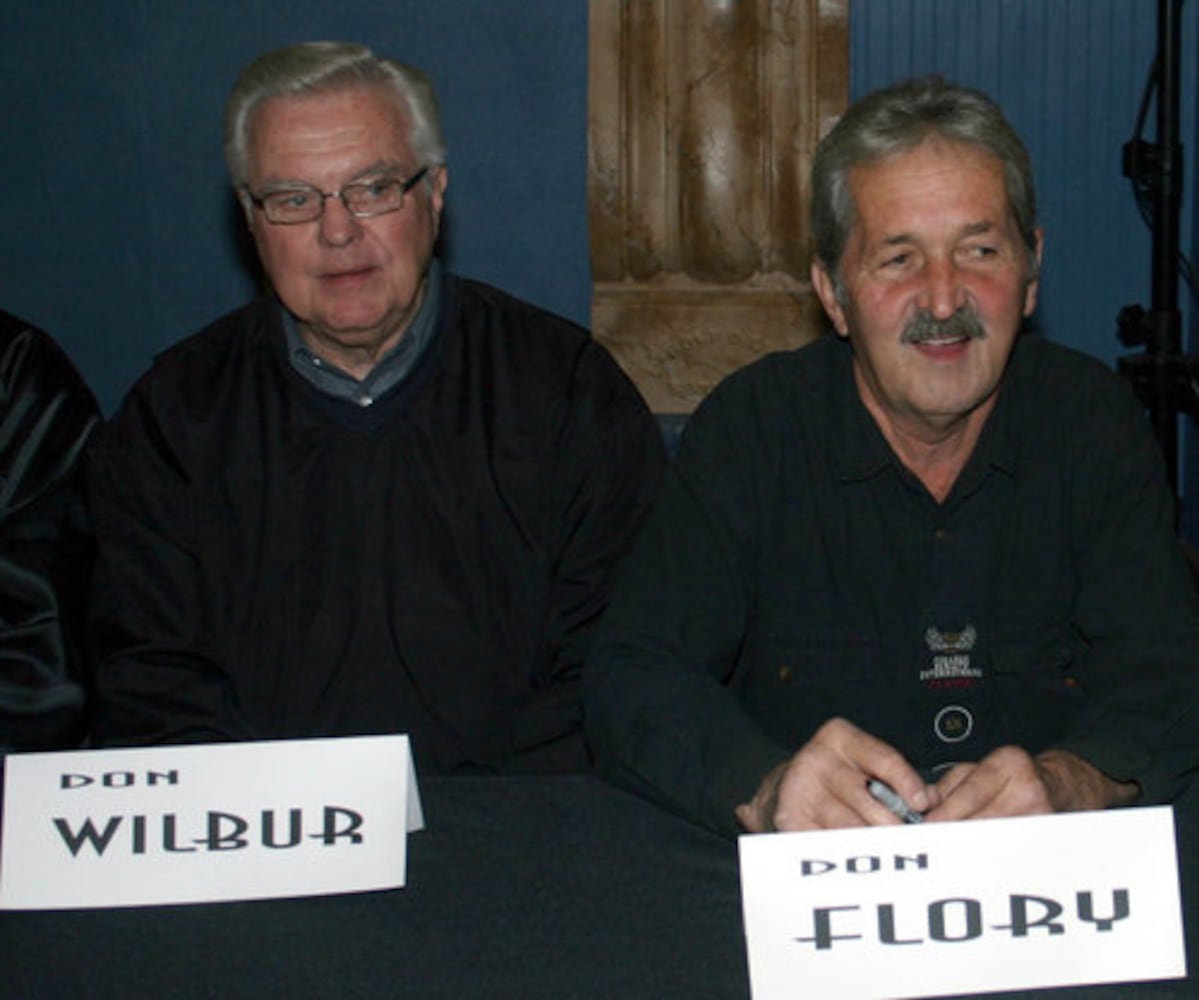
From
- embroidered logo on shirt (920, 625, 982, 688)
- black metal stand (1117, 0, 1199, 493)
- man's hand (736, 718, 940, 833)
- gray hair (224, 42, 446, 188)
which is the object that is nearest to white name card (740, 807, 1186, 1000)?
man's hand (736, 718, 940, 833)

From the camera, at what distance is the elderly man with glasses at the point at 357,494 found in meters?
1.88

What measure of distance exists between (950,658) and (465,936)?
2.48 ft

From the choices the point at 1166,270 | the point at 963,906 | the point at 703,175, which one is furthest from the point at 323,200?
the point at 1166,270

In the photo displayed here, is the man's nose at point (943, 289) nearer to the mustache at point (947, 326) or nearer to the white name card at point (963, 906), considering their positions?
the mustache at point (947, 326)

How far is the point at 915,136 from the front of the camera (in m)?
1.65

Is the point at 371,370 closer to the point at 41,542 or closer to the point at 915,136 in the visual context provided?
Answer: the point at 41,542

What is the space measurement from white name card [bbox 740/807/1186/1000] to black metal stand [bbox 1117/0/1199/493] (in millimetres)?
2459

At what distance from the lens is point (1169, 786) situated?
4.77ft

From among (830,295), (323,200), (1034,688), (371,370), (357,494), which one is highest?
(323,200)

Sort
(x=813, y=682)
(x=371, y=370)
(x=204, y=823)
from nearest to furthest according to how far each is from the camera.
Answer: (x=204, y=823) < (x=813, y=682) < (x=371, y=370)

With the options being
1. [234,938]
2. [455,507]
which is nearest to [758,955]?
[234,938]

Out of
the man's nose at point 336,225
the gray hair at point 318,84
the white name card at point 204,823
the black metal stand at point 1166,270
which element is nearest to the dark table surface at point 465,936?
the white name card at point 204,823

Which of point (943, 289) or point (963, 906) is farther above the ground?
point (943, 289)

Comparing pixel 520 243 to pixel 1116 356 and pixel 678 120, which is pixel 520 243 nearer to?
pixel 678 120
